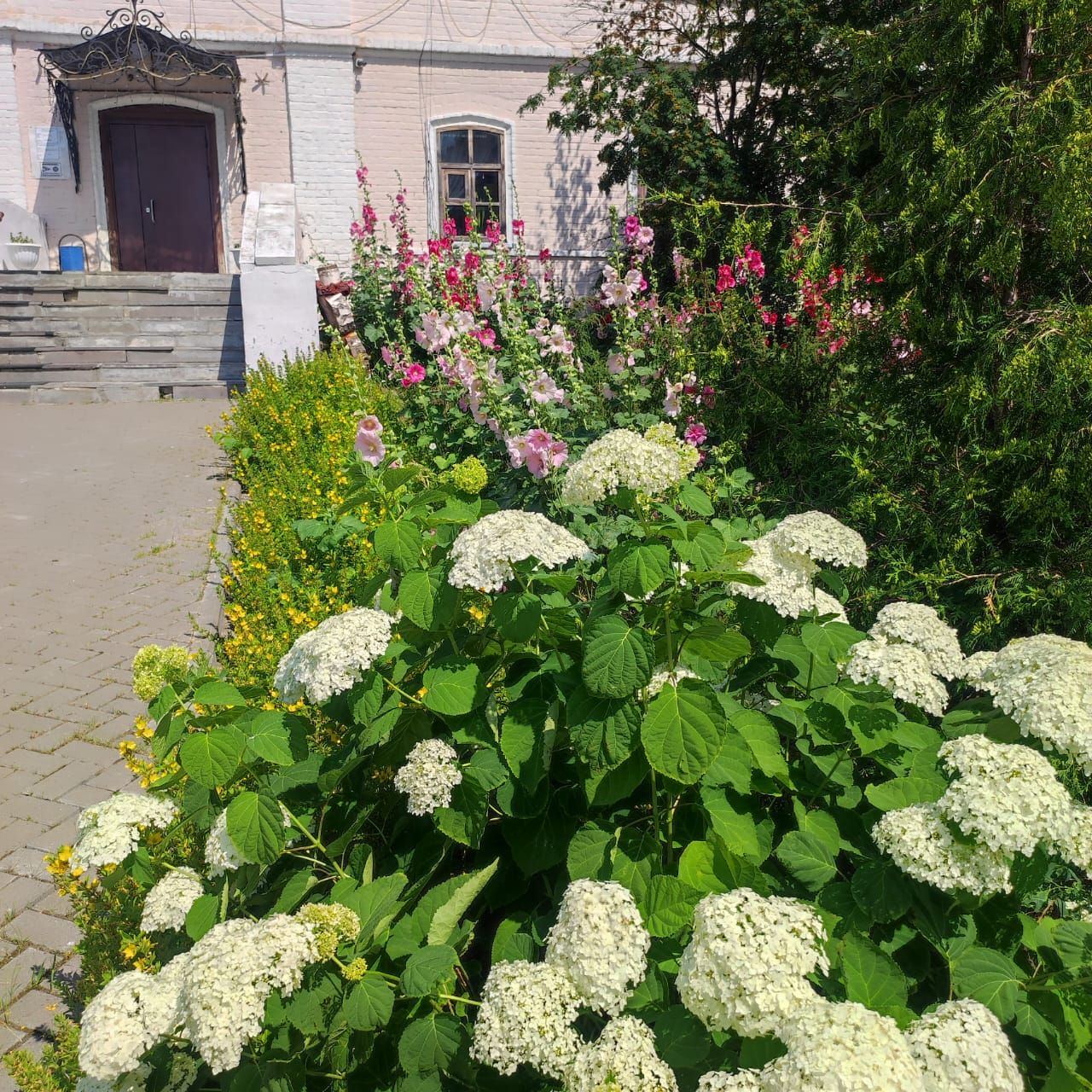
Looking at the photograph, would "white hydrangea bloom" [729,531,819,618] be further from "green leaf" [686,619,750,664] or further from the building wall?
the building wall

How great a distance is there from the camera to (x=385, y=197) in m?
14.2

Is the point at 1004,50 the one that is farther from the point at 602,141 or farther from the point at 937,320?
the point at 602,141

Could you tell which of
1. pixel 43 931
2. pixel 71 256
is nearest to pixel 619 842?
pixel 43 931

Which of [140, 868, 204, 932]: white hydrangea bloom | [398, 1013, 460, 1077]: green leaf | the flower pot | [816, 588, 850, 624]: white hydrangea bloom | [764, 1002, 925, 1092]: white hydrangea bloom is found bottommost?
[398, 1013, 460, 1077]: green leaf

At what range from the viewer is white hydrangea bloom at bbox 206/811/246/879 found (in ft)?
6.06

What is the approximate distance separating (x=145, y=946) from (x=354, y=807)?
645 mm

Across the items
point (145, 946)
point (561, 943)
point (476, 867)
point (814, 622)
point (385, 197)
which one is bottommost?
point (145, 946)

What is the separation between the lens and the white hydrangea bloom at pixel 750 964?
1195mm

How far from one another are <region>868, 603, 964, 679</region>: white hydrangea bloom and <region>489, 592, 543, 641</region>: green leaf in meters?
0.81

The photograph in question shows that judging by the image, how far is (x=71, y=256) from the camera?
13711mm

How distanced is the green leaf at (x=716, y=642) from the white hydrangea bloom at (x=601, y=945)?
1.72 ft

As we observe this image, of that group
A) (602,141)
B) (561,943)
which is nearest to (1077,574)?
(561,943)

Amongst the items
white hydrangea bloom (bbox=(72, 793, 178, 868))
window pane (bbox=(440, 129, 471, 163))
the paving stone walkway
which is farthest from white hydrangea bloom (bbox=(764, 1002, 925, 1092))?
Result: window pane (bbox=(440, 129, 471, 163))

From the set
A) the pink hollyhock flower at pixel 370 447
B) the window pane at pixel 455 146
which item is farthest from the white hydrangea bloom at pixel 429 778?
the window pane at pixel 455 146
